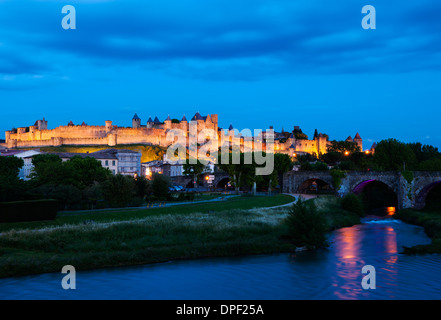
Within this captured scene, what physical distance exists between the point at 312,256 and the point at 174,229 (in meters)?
8.75

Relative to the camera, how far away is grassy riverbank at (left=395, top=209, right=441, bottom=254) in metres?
26.5

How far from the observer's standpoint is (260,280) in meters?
20.5

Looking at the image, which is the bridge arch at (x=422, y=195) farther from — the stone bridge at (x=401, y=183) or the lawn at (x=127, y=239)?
the lawn at (x=127, y=239)

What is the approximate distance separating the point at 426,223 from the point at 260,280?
75.5 ft

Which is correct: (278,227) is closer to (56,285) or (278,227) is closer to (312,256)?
(312,256)

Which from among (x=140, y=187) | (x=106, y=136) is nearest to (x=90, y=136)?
(x=106, y=136)

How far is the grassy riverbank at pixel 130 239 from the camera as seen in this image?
22.2 m

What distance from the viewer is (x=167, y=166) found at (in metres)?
95.5

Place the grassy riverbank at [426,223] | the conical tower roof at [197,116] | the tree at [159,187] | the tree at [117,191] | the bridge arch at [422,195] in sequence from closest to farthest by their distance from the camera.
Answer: the grassy riverbank at [426,223] → the tree at [117,191] → the bridge arch at [422,195] → the tree at [159,187] → the conical tower roof at [197,116]

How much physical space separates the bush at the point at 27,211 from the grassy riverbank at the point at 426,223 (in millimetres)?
22677

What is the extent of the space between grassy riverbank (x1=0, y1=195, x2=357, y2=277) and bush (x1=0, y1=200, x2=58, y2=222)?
1.00 meters

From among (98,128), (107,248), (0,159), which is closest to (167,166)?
(0,159)

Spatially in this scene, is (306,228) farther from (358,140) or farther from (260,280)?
(358,140)

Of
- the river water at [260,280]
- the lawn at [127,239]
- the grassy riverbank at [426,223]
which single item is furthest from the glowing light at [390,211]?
the river water at [260,280]
